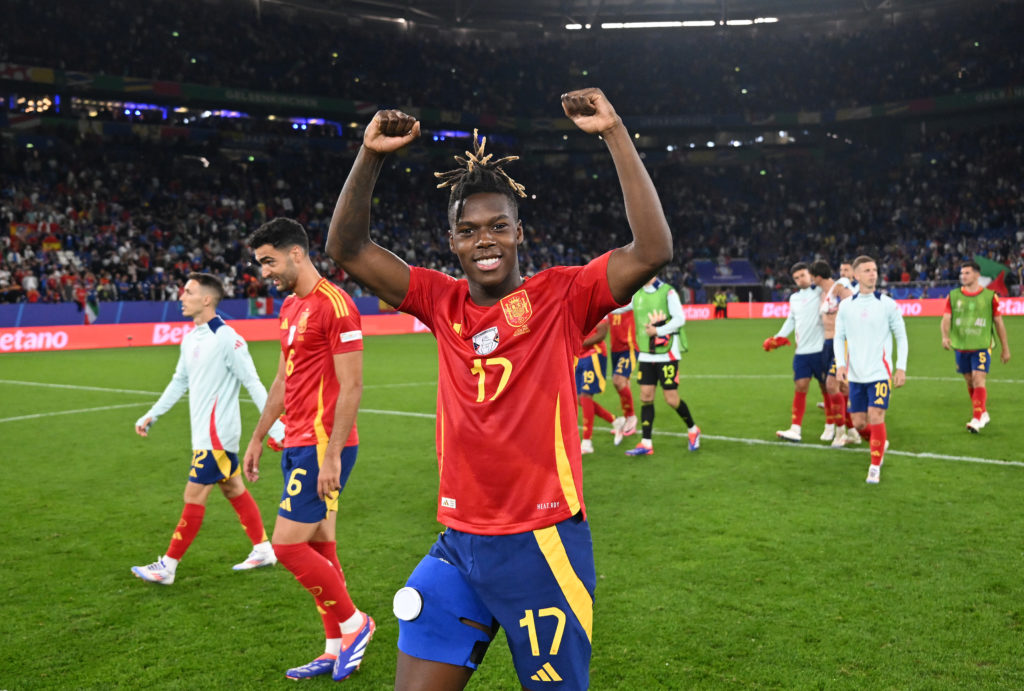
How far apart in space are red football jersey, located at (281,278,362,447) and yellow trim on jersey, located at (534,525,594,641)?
213cm

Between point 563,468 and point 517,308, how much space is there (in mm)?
542

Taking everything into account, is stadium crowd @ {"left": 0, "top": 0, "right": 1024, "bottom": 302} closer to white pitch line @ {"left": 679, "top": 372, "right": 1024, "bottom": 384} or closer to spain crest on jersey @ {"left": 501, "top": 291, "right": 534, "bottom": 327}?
white pitch line @ {"left": 679, "top": 372, "right": 1024, "bottom": 384}

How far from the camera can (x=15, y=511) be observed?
8039 millimetres

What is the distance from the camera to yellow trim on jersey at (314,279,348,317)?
4.56 m

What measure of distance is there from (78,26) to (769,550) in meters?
41.9

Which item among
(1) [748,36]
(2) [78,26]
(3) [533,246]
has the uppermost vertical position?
(1) [748,36]

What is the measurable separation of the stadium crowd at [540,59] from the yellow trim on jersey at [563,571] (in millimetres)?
41527

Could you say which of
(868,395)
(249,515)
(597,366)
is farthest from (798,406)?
(249,515)

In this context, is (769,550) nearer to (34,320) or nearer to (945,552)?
(945,552)

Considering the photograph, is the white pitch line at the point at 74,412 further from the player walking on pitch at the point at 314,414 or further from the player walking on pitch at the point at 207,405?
the player walking on pitch at the point at 314,414

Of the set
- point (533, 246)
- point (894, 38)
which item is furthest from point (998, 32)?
point (533, 246)

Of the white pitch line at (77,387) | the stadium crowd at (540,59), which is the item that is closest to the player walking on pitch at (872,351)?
the white pitch line at (77,387)

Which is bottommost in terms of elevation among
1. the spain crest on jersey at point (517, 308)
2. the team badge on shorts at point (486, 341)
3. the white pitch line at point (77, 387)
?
the white pitch line at point (77, 387)

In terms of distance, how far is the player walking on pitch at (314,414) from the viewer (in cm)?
445
